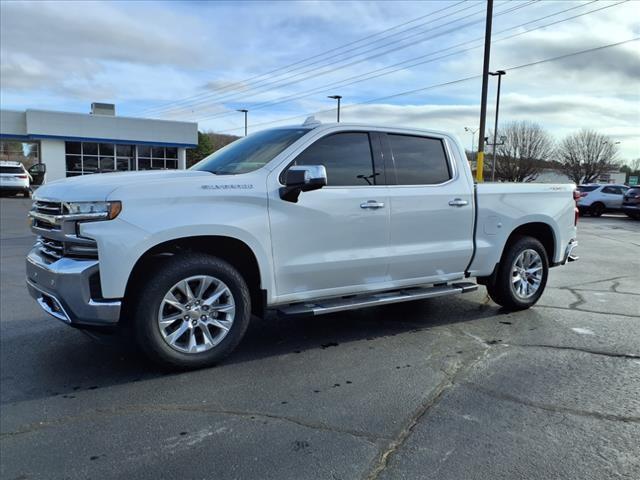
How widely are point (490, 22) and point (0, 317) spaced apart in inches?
763

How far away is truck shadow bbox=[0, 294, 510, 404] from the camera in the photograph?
4227mm

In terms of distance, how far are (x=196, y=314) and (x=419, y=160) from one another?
8.99ft

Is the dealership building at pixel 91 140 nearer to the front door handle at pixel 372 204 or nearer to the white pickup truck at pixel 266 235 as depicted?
the white pickup truck at pixel 266 235

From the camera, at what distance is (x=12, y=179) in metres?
28.3

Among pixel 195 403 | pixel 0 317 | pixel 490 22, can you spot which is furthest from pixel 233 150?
pixel 490 22

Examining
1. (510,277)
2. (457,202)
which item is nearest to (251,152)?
(457,202)

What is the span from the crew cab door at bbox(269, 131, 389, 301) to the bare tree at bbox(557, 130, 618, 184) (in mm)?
70577

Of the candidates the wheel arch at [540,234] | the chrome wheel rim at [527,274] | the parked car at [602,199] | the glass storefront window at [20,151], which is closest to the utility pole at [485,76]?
the parked car at [602,199]

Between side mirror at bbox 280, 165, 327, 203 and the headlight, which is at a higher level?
side mirror at bbox 280, 165, 327, 203

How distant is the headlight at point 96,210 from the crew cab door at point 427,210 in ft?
8.09

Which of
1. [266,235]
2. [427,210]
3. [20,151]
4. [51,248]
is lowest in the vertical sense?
[51,248]

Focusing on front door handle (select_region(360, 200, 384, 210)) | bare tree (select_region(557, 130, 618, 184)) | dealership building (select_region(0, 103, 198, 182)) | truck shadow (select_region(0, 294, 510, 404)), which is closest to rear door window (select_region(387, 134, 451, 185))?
front door handle (select_region(360, 200, 384, 210))

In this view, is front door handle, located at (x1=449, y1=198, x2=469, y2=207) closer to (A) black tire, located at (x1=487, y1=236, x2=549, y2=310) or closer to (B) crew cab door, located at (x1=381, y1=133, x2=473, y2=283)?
(B) crew cab door, located at (x1=381, y1=133, x2=473, y2=283)

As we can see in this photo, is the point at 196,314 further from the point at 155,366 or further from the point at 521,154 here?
the point at 521,154
